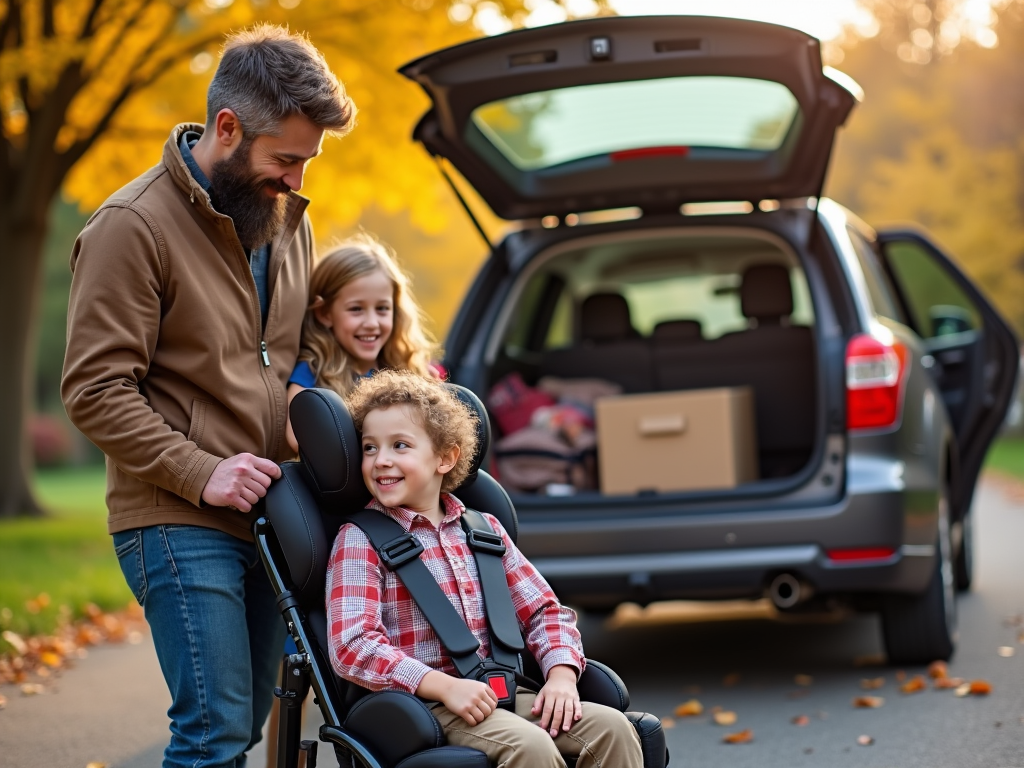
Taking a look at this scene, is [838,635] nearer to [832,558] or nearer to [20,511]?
[832,558]

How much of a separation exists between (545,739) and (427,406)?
2.91 ft

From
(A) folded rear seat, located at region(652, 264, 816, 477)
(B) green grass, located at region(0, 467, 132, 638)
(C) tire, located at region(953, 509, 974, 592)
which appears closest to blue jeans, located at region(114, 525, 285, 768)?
(A) folded rear seat, located at region(652, 264, 816, 477)

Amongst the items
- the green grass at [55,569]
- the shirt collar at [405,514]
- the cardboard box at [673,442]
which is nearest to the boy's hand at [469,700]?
the shirt collar at [405,514]

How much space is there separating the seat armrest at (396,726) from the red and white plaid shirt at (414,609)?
3.7 inches

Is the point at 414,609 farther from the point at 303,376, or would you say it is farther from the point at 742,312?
the point at 742,312

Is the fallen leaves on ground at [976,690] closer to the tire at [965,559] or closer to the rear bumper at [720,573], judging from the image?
the rear bumper at [720,573]

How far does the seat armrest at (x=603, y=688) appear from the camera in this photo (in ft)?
10.5

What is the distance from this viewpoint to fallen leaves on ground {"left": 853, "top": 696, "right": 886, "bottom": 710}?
5.26m

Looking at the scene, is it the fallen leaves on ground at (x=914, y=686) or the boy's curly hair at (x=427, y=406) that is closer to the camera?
the boy's curly hair at (x=427, y=406)

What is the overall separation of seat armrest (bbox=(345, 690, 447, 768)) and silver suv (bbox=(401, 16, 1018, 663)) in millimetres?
2524

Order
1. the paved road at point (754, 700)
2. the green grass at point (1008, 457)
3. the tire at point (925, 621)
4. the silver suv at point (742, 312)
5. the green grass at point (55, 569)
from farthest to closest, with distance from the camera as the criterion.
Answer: the green grass at point (1008, 457)
the green grass at point (55, 569)
the tire at point (925, 621)
the silver suv at point (742, 312)
the paved road at point (754, 700)

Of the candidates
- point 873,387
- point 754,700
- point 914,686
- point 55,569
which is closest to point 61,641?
point 55,569

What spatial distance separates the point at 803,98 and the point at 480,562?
2689mm

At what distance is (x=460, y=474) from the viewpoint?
3518 millimetres
